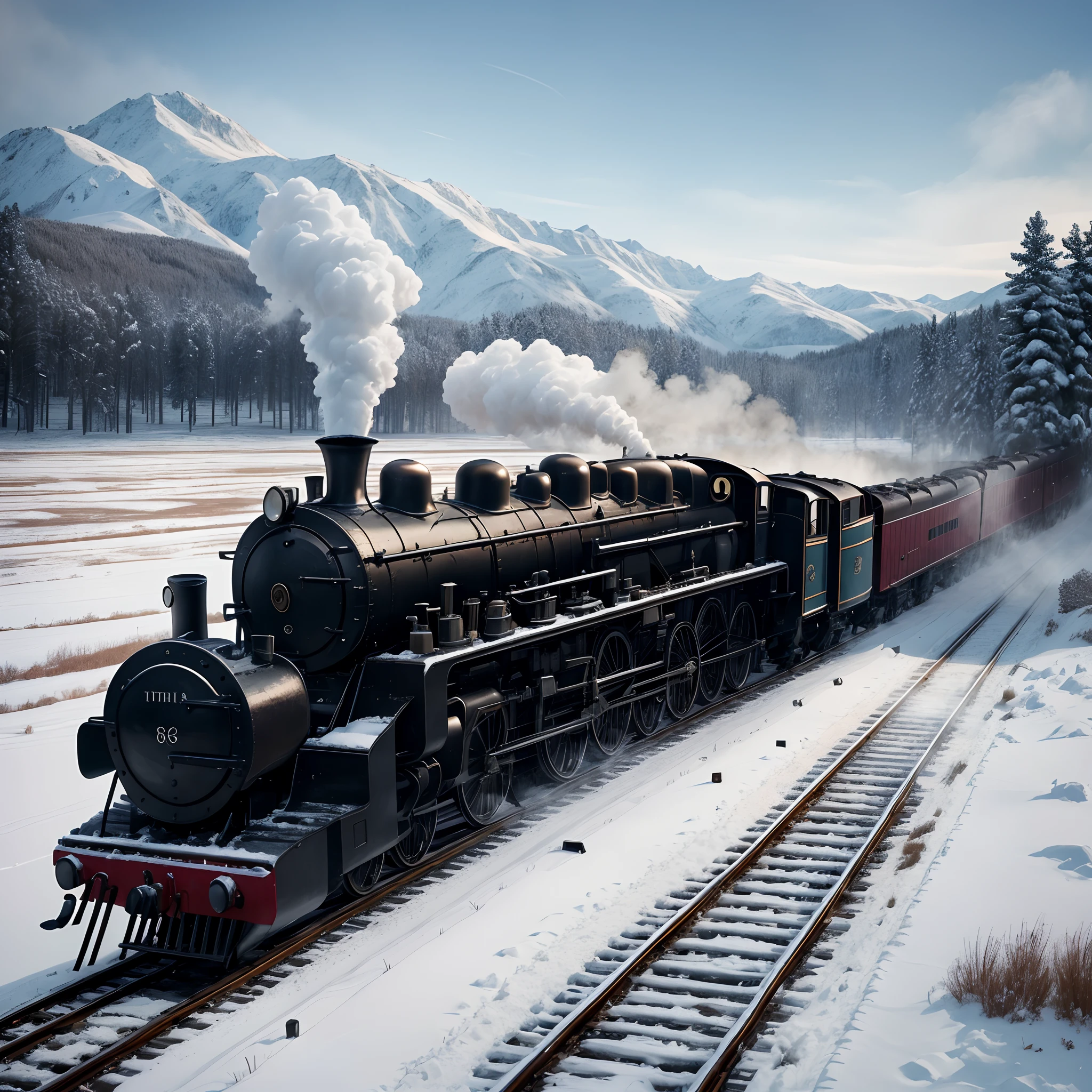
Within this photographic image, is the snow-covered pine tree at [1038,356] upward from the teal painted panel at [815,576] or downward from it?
upward

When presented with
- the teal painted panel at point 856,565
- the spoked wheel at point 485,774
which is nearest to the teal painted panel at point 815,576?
the teal painted panel at point 856,565

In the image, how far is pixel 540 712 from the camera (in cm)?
1061

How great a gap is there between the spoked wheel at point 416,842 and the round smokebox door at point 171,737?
7.69ft

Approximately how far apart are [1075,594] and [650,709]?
14352 millimetres

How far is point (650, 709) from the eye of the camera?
532 inches

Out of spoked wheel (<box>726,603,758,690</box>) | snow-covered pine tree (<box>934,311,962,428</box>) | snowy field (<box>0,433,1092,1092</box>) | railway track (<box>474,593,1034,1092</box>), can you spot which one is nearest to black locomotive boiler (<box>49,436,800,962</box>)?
snowy field (<box>0,433,1092,1092</box>)

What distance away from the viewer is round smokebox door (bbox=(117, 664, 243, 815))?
7.17 meters

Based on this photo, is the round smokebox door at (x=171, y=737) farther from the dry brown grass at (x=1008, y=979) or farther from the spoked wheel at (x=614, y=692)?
the spoked wheel at (x=614, y=692)

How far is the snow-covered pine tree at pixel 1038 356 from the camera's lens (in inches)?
1988

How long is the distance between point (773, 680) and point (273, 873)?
1171 cm

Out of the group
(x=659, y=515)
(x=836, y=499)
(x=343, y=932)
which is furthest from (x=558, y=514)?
(x=836, y=499)

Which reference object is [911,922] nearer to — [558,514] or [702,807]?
[702,807]

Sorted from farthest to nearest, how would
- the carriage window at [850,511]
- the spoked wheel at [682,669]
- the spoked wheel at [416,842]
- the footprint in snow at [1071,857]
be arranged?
the carriage window at [850,511] < the spoked wheel at [682,669] < the spoked wheel at [416,842] < the footprint in snow at [1071,857]

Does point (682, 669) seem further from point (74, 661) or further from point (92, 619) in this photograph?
point (92, 619)
